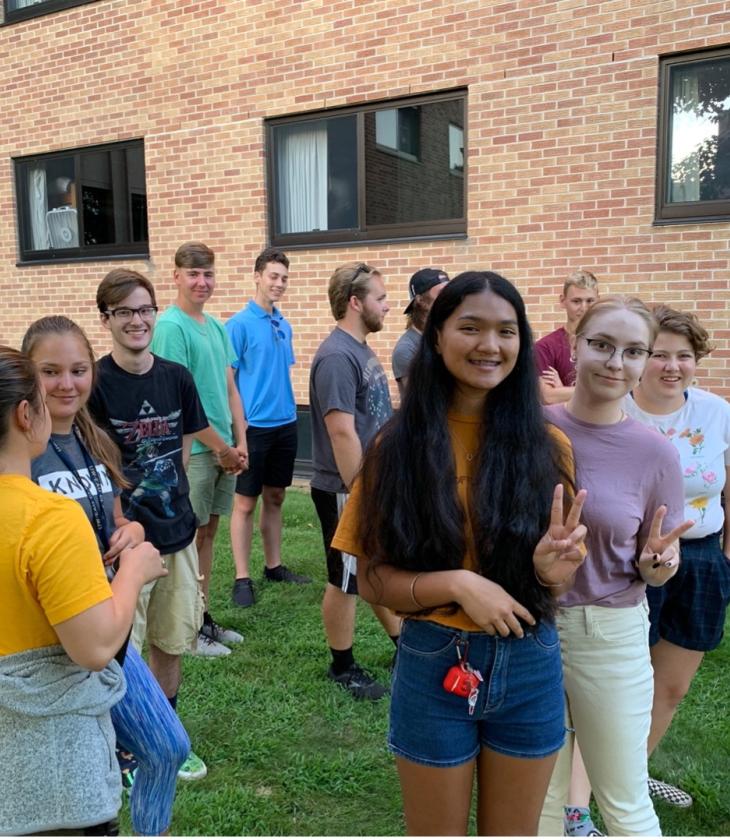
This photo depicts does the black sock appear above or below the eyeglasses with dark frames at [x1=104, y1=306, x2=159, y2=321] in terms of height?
below

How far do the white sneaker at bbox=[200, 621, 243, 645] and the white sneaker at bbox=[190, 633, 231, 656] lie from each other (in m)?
0.04

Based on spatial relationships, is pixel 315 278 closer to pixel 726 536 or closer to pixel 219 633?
pixel 219 633

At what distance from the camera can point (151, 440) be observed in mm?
3061

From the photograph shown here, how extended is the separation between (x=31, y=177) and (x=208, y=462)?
23.0 ft

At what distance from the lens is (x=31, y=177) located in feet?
31.9

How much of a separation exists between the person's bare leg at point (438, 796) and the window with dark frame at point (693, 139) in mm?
5344

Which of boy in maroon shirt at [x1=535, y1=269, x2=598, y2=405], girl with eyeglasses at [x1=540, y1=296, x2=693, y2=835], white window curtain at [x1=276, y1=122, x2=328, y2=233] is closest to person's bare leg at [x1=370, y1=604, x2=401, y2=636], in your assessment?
boy in maroon shirt at [x1=535, y1=269, x2=598, y2=405]

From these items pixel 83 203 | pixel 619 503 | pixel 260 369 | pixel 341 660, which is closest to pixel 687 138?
pixel 260 369

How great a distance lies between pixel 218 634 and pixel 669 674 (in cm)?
248

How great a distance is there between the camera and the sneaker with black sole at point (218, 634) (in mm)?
4320

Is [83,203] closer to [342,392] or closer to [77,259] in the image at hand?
[77,259]

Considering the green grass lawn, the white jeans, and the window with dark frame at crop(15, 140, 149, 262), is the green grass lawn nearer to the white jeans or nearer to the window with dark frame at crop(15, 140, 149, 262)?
the white jeans

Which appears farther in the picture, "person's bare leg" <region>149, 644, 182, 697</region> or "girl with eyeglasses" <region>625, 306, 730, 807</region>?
"person's bare leg" <region>149, 644, 182, 697</region>

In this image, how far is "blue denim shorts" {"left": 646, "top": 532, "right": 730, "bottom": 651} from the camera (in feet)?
8.93
